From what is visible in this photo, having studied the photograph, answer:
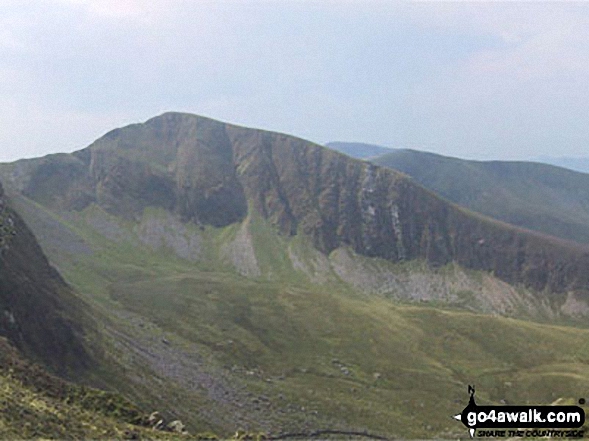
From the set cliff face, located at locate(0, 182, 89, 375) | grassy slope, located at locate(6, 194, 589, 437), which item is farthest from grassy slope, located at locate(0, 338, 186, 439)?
grassy slope, located at locate(6, 194, 589, 437)

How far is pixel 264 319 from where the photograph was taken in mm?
140125

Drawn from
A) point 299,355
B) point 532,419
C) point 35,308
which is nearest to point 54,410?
point 532,419

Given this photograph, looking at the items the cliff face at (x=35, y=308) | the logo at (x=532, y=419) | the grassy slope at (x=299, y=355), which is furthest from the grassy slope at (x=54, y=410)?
the grassy slope at (x=299, y=355)

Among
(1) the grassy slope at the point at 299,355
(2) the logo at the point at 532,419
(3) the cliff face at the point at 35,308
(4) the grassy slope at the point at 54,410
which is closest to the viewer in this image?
(2) the logo at the point at 532,419

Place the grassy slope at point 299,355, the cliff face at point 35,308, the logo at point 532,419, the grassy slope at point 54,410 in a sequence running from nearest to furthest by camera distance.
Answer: the logo at point 532,419
the grassy slope at point 54,410
the cliff face at point 35,308
the grassy slope at point 299,355

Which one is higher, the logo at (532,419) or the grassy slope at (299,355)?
the logo at (532,419)

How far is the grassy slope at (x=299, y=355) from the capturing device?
87812mm

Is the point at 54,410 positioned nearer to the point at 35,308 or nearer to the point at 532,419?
the point at 532,419

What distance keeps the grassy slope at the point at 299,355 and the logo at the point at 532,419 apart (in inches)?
2014

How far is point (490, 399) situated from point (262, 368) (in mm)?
48937

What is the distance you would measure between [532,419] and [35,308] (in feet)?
211

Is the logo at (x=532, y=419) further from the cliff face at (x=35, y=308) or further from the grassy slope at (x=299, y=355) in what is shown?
the grassy slope at (x=299, y=355)

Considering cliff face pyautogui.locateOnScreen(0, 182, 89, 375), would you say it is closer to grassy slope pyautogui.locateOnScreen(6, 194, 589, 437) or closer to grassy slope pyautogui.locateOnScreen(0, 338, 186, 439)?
grassy slope pyautogui.locateOnScreen(6, 194, 589, 437)

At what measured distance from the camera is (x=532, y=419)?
27.3 metres
